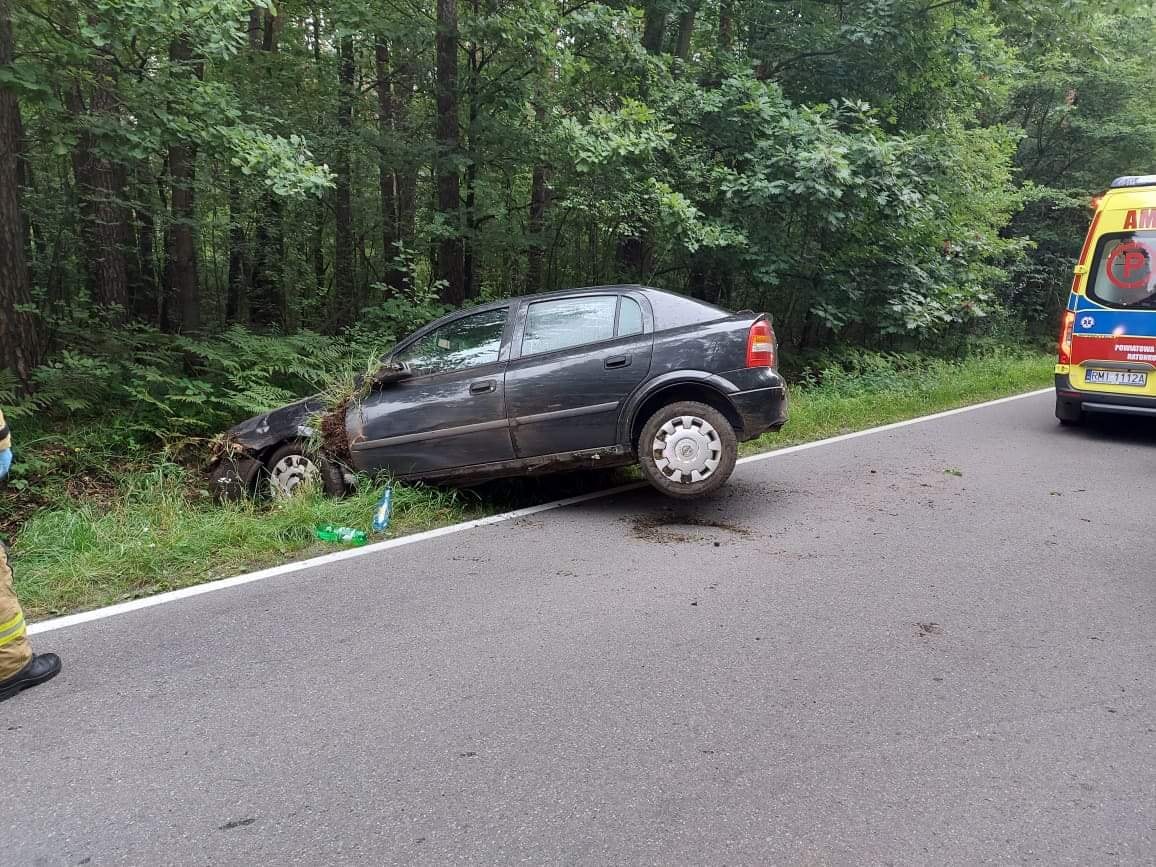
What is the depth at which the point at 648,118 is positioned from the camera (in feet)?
33.2

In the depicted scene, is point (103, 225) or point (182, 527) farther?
point (103, 225)

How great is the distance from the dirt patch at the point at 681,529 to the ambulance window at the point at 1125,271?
18.5 ft

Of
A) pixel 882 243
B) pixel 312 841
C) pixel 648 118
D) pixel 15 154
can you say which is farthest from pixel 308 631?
pixel 882 243

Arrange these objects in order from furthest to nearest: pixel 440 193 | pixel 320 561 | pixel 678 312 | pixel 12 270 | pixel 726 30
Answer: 1. pixel 726 30
2. pixel 440 193
3. pixel 12 270
4. pixel 678 312
5. pixel 320 561

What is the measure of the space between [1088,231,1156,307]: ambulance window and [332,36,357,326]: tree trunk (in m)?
9.90

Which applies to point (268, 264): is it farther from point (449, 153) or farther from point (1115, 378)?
point (1115, 378)

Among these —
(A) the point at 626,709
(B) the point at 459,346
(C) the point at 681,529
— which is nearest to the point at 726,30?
(B) the point at 459,346

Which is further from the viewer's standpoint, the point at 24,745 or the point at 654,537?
the point at 654,537

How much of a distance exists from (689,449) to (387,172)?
9066mm

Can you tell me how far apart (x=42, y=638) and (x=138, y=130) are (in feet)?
19.3

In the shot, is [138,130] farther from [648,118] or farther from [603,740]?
[603,740]

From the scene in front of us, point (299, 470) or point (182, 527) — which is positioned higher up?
point (299, 470)

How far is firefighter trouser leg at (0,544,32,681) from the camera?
3.37m

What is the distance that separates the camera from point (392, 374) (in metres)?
6.18
